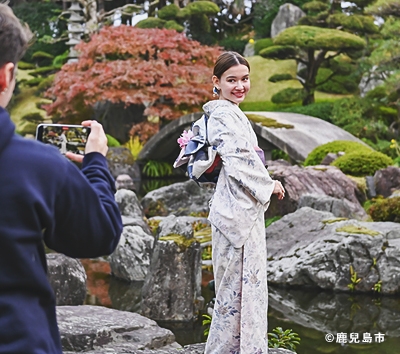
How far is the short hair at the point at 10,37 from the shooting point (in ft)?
5.08

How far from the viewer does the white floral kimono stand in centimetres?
359

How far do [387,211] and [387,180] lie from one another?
7.49 ft

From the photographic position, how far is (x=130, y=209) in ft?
31.6

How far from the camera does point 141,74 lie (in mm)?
18516

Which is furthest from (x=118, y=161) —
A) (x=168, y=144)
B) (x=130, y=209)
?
(x=130, y=209)

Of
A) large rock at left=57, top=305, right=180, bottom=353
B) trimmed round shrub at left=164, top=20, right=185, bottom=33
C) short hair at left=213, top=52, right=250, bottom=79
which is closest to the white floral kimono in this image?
short hair at left=213, top=52, right=250, bottom=79

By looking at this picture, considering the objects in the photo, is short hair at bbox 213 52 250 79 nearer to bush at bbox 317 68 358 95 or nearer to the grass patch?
the grass patch

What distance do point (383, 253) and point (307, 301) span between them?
0.98 meters

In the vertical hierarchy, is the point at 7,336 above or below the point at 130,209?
above

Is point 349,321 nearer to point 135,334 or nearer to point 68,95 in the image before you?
point 135,334

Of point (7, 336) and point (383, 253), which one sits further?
point (383, 253)

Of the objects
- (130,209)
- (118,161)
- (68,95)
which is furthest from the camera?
(68,95)

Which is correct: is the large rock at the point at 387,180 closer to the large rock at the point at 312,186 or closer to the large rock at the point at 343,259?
the large rock at the point at 312,186

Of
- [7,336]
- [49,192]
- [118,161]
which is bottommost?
[118,161]
